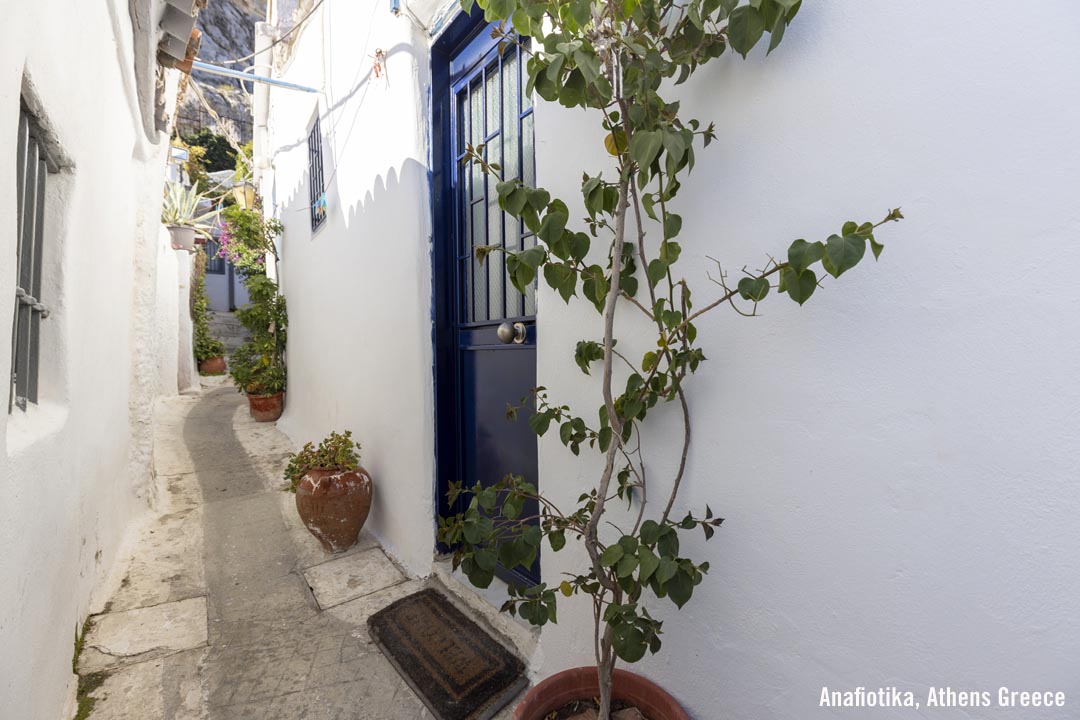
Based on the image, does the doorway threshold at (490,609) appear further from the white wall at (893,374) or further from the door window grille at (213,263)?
the door window grille at (213,263)

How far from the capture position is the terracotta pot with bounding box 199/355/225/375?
1091cm

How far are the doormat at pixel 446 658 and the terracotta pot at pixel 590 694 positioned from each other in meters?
0.53

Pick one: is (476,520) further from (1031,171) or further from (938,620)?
(1031,171)

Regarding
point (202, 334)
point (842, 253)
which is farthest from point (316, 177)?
point (202, 334)

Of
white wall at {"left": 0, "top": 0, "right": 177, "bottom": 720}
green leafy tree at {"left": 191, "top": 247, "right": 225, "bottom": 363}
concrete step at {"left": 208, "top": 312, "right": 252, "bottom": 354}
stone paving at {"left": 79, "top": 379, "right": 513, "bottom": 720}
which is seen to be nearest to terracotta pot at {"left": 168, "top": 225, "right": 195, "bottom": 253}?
green leafy tree at {"left": 191, "top": 247, "right": 225, "bottom": 363}

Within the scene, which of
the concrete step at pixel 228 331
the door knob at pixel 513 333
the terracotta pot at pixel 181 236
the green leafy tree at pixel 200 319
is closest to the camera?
the door knob at pixel 513 333

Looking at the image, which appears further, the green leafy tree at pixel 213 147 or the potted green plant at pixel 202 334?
the green leafy tree at pixel 213 147

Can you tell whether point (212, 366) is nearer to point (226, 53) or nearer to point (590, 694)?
point (590, 694)

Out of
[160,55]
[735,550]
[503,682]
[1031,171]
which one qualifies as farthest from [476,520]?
[160,55]

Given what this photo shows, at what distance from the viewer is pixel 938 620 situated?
3.13 ft

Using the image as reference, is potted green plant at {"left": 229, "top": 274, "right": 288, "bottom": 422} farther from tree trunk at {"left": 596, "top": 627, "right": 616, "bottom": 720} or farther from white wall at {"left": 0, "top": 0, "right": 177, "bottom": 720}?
tree trunk at {"left": 596, "top": 627, "right": 616, "bottom": 720}

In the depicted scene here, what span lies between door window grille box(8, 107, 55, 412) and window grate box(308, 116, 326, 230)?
275cm

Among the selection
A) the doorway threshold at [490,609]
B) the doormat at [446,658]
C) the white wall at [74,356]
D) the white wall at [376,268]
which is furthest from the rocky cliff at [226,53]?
the doormat at [446,658]

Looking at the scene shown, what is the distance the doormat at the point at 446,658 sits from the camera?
1862 millimetres
